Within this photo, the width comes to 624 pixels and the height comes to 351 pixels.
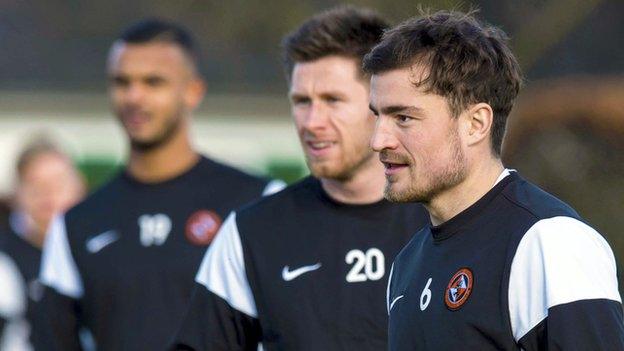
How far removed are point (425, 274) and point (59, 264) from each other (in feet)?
9.59

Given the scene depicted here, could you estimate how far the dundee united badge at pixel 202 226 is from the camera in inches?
256

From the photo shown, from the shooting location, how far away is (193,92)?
7.09 metres

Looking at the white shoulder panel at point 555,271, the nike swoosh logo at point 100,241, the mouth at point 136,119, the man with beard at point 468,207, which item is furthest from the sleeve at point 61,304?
the white shoulder panel at point 555,271

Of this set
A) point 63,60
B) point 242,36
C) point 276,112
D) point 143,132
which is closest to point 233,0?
point 242,36

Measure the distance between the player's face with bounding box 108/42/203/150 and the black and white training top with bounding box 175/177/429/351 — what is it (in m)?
1.47

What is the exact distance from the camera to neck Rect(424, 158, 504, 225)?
3.94 m

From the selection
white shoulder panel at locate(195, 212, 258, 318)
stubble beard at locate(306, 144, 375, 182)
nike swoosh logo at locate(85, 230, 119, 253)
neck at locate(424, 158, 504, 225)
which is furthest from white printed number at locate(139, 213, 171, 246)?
neck at locate(424, 158, 504, 225)

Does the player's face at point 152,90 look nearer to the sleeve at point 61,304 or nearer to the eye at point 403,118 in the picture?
the sleeve at point 61,304

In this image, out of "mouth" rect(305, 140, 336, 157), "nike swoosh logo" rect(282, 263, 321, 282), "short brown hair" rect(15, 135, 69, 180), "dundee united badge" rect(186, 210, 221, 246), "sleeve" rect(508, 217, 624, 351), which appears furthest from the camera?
"short brown hair" rect(15, 135, 69, 180)

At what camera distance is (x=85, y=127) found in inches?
575

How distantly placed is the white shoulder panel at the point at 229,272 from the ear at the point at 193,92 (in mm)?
1748

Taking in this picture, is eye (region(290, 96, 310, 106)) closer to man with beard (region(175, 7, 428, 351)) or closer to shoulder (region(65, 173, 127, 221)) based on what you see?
man with beard (region(175, 7, 428, 351))

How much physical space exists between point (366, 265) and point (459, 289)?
135 centimetres

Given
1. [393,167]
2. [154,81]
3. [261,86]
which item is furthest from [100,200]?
[261,86]
